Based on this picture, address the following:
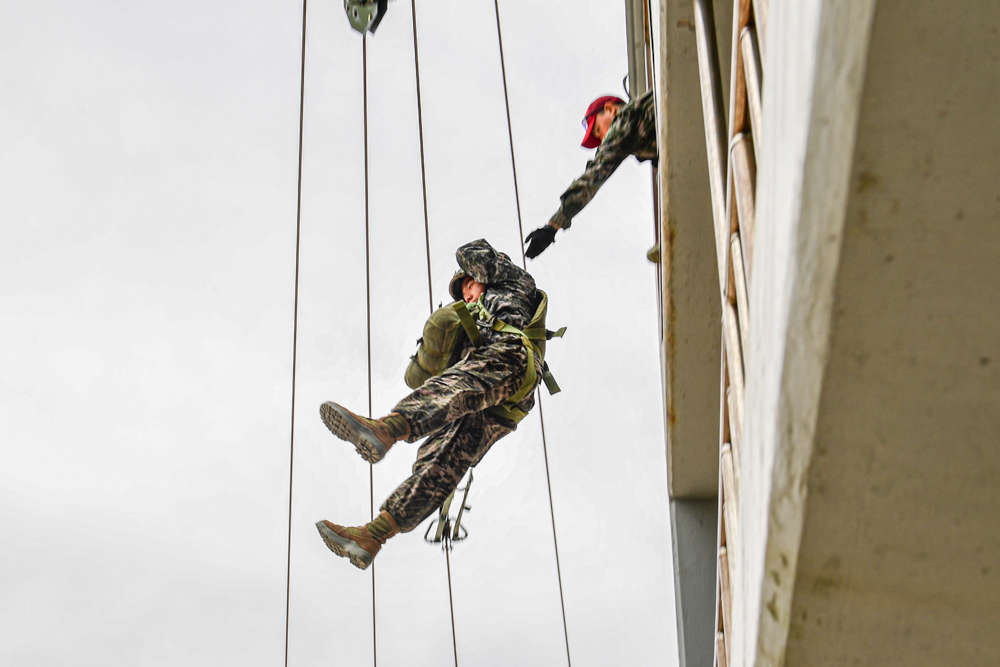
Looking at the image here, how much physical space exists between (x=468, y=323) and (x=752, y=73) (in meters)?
3.50

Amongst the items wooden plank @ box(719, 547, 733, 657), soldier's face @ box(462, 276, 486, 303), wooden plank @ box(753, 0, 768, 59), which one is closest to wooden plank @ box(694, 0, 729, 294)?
wooden plank @ box(753, 0, 768, 59)

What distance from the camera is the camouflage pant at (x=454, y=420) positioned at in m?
4.73

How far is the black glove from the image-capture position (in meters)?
5.43

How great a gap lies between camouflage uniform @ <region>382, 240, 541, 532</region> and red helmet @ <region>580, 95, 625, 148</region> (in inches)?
35.5

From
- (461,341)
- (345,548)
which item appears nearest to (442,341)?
(461,341)

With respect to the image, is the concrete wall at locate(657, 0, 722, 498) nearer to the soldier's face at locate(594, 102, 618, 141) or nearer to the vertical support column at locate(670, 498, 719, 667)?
the vertical support column at locate(670, 498, 719, 667)

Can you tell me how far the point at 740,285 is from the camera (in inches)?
81.4

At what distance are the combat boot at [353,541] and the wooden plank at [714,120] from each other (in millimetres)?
2557

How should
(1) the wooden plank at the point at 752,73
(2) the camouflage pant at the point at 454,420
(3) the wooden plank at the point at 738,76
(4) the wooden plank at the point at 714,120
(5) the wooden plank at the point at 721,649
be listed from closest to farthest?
(1) the wooden plank at the point at 752,73, (3) the wooden plank at the point at 738,76, (4) the wooden plank at the point at 714,120, (5) the wooden plank at the point at 721,649, (2) the camouflage pant at the point at 454,420

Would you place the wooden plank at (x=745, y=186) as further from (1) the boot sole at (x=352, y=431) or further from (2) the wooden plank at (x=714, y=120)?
(1) the boot sole at (x=352, y=431)

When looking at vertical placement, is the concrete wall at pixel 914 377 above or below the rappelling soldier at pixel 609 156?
below

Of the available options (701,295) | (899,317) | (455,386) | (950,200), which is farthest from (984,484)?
(455,386)

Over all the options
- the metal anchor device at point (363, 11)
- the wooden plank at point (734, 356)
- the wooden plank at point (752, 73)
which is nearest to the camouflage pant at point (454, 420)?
the metal anchor device at point (363, 11)

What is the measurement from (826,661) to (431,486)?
3.46 m
